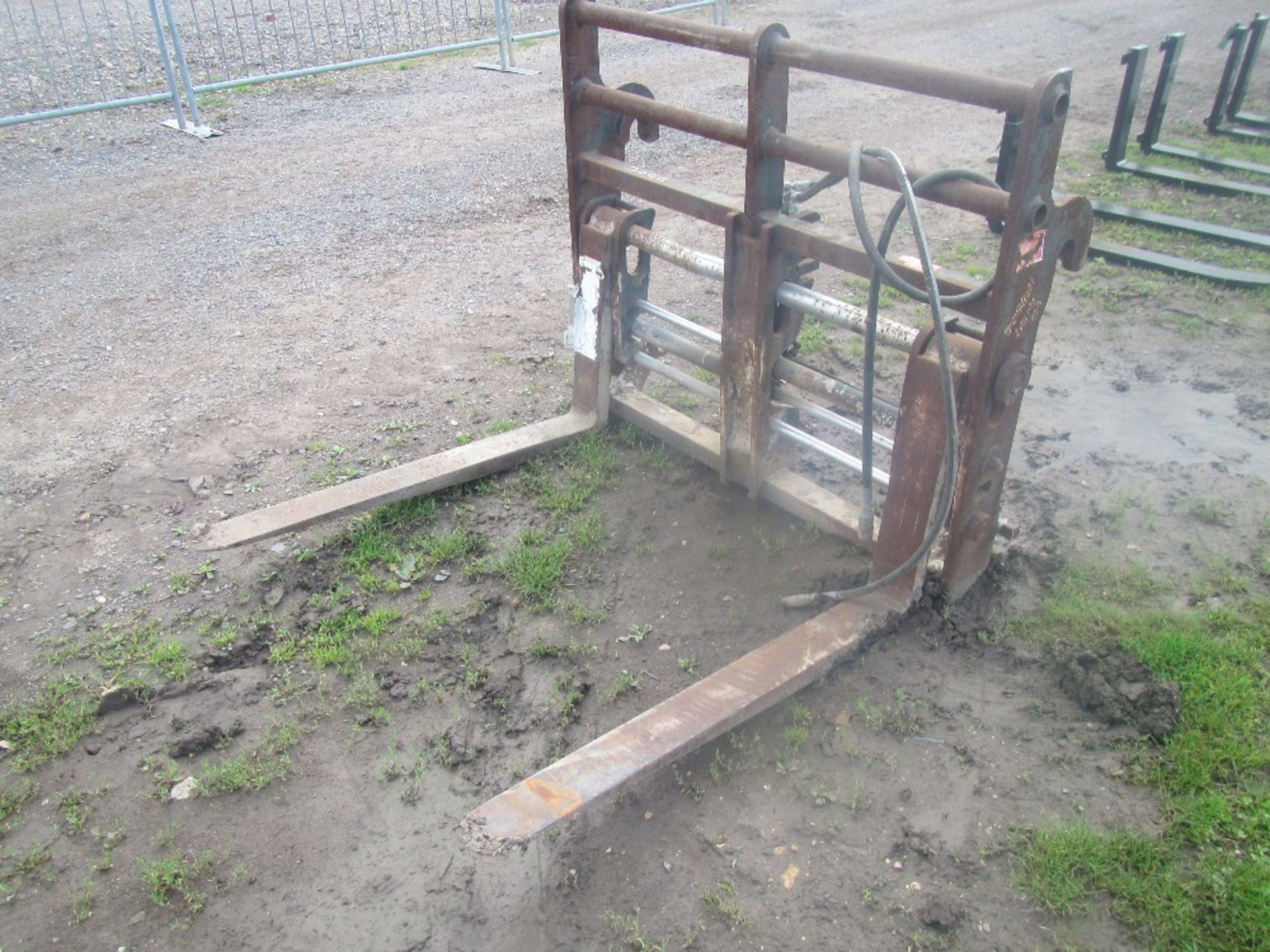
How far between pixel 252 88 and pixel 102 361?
511cm

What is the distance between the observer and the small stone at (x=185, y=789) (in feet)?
9.46

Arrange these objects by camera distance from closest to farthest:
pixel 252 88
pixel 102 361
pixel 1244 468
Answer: pixel 1244 468
pixel 102 361
pixel 252 88

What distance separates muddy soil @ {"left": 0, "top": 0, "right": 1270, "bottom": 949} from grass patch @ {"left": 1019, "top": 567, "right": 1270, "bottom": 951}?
0.08 meters

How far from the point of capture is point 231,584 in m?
3.66

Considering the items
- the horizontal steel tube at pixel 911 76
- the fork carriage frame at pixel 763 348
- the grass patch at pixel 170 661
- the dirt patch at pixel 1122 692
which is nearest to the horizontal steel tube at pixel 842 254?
the fork carriage frame at pixel 763 348

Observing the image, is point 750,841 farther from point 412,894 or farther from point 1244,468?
point 1244,468

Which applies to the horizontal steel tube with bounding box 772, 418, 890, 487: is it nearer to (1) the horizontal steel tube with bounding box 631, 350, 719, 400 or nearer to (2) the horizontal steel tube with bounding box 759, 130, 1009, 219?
(1) the horizontal steel tube with bounding box 631, 350, 719, 400

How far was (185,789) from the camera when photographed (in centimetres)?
290

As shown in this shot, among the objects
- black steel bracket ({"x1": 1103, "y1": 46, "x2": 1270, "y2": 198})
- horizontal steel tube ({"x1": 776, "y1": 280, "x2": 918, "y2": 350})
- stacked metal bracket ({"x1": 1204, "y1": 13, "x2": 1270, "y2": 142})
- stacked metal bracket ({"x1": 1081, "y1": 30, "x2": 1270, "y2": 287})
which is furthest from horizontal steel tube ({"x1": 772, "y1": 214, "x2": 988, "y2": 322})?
stacked metal bracket ({"x1": 1204, "y1": 13, "x2": 1270, "y2": 142})

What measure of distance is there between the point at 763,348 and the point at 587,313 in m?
0.90

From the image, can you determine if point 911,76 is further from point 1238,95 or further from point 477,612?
point 1238,95

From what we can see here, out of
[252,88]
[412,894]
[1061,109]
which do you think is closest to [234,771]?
[412,894]

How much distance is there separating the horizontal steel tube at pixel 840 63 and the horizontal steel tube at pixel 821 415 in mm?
1064

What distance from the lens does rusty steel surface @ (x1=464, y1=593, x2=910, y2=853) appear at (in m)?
2.48
